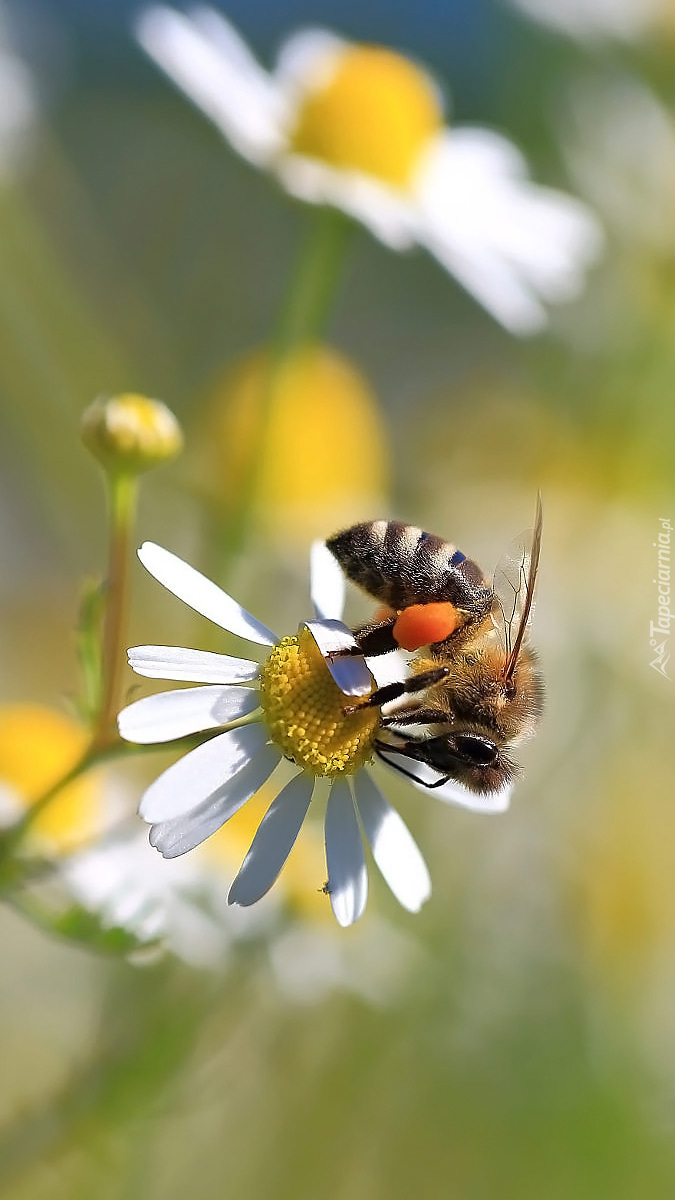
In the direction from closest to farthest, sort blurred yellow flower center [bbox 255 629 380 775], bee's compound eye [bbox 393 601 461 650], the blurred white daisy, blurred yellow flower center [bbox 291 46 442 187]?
blurred yellow flower center [bbox 255 629 380 775], bee's compound eye [bbox 393 601 461 650], blurred yellow flower center [bbox 291 46 442 187], the blurred white daisy

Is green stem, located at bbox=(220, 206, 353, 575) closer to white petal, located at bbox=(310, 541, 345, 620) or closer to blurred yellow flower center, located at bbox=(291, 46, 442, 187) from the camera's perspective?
blurred yellow flower center, located at bbox=(291, 46, 442, 187)

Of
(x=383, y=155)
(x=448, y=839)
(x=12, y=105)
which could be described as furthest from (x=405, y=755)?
(x=12, y=105)

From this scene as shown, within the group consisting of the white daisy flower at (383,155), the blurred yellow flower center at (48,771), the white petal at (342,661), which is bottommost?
the blurred yellow flower center at (48,771)

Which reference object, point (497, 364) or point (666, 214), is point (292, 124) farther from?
point (497, 364)

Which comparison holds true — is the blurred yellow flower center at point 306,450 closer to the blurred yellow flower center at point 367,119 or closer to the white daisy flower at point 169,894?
the blurred yellow flower center at point 367,119

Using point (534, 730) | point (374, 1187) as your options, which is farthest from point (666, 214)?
point (374, 1187)

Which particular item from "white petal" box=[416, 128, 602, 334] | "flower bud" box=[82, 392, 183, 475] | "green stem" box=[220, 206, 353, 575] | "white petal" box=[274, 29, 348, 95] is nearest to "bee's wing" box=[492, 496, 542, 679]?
"flower bud" box=[82, 392, 183, 475]

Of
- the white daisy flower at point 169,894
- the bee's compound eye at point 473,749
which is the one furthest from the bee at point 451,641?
the white daisy flower at point 169,894

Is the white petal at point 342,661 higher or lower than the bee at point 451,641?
lower
